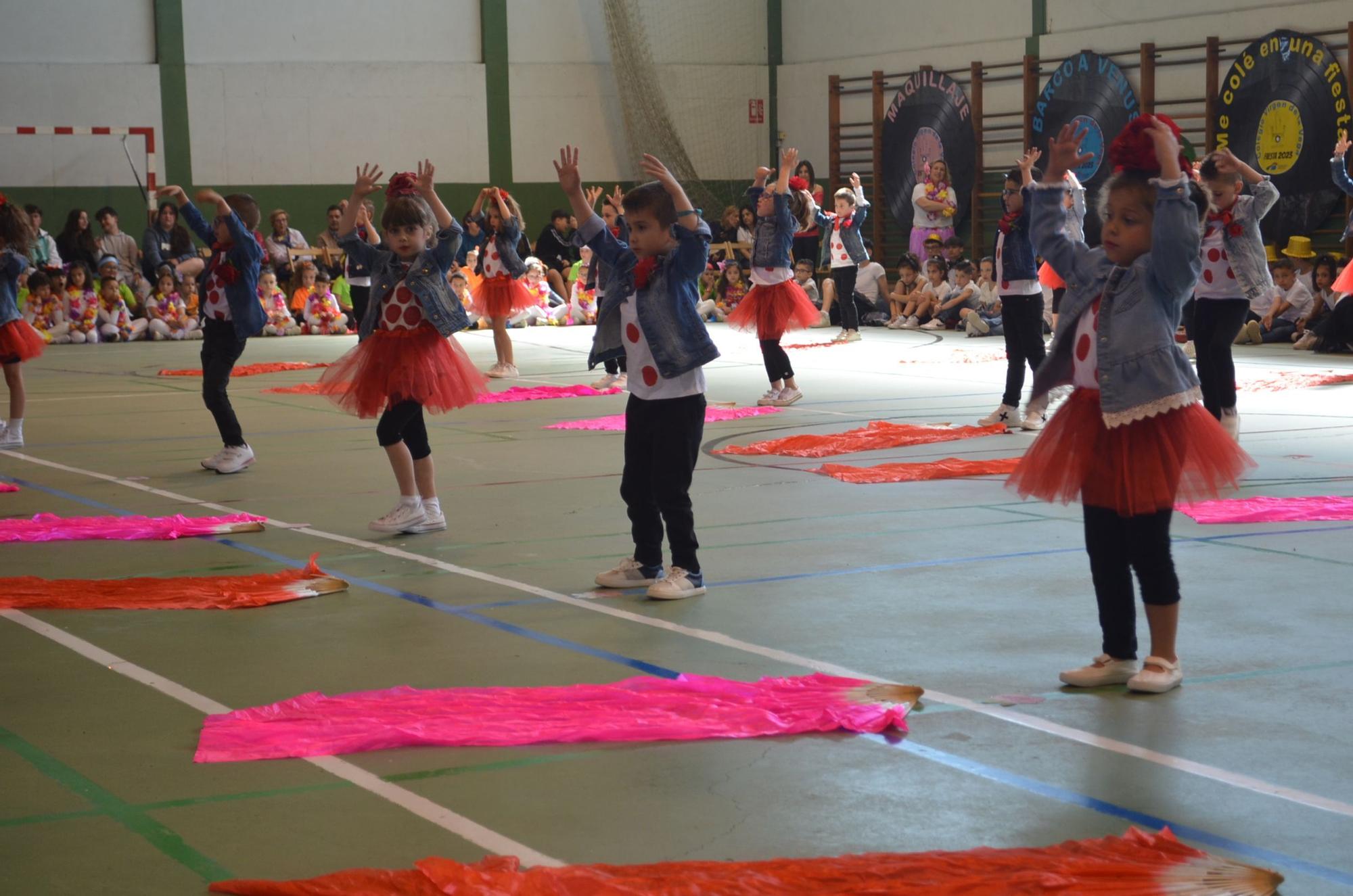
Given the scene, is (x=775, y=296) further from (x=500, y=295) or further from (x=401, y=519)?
(x=401, y=519)

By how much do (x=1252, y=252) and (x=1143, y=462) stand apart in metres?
4.98

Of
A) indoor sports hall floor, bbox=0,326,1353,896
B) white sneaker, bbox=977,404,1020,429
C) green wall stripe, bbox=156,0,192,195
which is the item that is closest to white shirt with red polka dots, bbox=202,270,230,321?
indoor sports hall floor, bbox=0,326,1353,896

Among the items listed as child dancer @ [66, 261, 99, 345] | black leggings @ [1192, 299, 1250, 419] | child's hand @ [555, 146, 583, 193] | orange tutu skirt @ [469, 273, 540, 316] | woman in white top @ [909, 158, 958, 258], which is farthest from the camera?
woman in white top @ [909, 158, 958, 258]

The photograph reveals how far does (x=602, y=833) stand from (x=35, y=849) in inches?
44.4

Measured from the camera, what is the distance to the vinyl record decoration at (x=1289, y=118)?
57.2ft

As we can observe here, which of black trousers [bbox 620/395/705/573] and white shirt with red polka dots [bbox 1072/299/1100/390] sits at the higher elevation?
white shirt with red polka dots [bbox 1072/299/1100/390]

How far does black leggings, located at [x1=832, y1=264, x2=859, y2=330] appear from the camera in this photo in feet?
60.4

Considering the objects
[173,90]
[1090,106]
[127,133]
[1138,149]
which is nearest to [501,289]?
[1090,106]

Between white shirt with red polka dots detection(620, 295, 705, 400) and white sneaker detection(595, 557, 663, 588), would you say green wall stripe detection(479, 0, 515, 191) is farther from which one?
white sneaker detection(595, 557, 663, 588)

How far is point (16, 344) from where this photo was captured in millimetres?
9883

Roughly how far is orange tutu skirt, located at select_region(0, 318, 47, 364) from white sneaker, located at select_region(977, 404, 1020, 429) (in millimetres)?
5983

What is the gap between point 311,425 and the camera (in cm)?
1095

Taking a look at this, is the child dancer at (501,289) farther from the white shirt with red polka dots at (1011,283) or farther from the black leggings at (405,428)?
the black leggings at (405,428)

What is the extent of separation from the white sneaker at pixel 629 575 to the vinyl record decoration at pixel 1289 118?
13.9 metres
